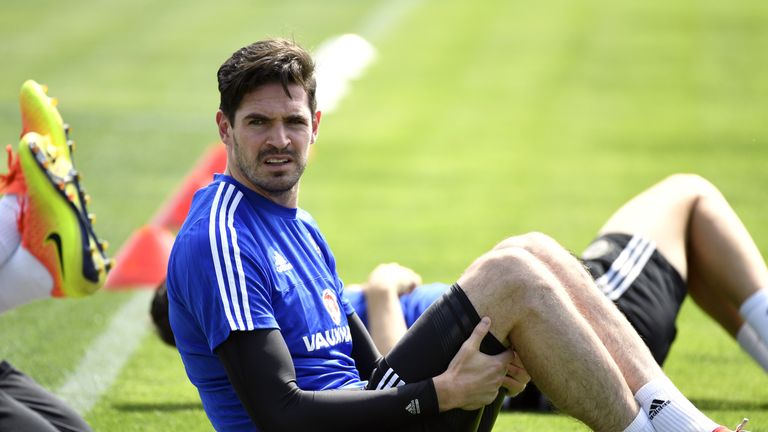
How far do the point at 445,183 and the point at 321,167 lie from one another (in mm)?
1246

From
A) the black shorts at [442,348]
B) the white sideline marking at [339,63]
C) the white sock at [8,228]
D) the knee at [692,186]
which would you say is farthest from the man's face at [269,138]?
the white sideline marking at [339,63]

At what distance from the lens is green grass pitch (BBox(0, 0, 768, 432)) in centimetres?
667

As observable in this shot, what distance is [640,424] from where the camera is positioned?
A: 3879 mm

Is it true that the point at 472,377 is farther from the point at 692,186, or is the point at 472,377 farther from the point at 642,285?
the point at 692,186

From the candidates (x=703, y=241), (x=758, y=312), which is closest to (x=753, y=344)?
(x=758, y=312)

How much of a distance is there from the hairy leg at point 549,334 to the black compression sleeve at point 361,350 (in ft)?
2.18

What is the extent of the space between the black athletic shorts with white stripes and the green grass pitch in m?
0.48

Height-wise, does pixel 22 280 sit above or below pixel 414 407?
above

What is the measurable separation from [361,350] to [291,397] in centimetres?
81

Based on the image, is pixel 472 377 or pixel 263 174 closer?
pixel 472 377

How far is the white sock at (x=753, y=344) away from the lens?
5266 mm

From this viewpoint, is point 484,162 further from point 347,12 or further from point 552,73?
point 347,12

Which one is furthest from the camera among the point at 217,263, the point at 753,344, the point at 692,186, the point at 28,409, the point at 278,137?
the point at 692,186

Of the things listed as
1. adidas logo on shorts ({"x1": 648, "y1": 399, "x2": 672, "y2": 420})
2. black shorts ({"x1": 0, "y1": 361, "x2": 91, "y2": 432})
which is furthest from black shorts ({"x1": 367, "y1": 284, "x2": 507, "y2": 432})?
black shorts ({"x1": 0, "y1": 361, "x2": 91, "y2": 432})
